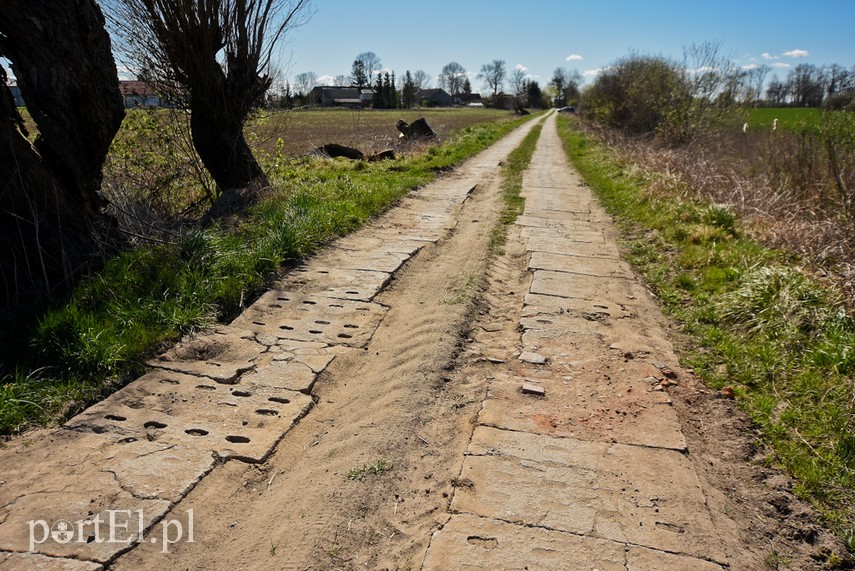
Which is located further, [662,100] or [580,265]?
[662,100]

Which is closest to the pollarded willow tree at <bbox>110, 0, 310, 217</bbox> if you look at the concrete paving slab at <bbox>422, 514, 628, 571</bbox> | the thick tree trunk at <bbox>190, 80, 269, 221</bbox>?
the thick tree trunk at <bbox>190, 80, 269, 221</bbox>

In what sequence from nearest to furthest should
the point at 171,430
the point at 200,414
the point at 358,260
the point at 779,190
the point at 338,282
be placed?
the point at 171,430 → the point at 200,414 → the point at 338,282 → the point at 358,260 → the point at 779,190

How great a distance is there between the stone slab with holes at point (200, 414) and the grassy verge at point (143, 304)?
212 mm

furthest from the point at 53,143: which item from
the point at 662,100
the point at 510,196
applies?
the point at 662,100

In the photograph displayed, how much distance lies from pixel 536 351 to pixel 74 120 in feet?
15.3

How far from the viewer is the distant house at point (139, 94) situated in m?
7.85

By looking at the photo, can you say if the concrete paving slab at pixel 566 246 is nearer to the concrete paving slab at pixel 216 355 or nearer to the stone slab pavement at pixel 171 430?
→ the stone slab pavement at pixel 171 430

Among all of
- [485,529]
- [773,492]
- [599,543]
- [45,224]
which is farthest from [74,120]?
[773,492]

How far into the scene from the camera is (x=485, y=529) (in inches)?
104

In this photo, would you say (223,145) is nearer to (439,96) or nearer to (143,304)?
(143,304)

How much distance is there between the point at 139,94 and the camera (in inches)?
311

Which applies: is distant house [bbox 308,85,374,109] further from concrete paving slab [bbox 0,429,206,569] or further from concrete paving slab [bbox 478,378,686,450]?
concrete paving slab [bbox 0,429,206,569]

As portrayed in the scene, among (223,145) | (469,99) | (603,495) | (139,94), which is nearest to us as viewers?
(603,495)

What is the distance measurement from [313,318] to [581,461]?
270cm
